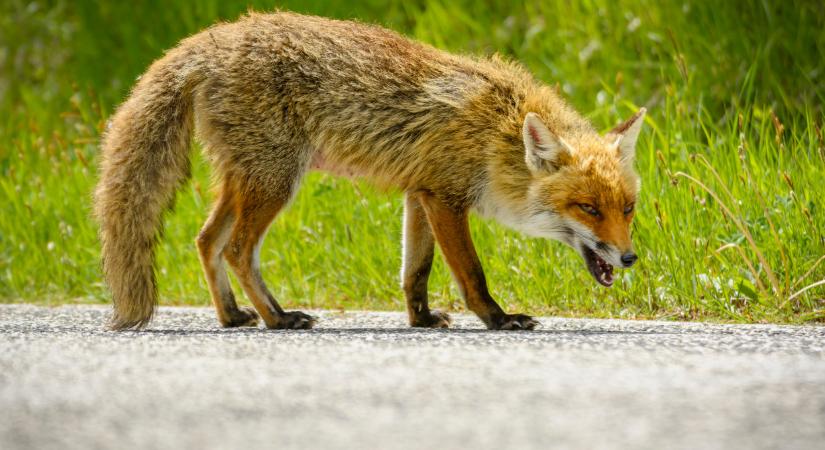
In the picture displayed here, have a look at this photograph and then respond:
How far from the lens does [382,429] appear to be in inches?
133

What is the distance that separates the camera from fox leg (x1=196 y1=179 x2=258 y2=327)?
22.7 ft

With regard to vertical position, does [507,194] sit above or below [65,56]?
below

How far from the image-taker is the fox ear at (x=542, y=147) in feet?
21.7

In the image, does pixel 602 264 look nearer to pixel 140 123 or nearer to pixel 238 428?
pixel 140 123

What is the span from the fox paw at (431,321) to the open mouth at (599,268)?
3.05ft

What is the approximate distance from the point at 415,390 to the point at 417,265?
3.20 metres

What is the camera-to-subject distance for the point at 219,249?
6.93m

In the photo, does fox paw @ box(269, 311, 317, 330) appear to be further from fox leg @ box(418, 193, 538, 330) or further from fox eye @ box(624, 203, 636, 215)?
fox eye @ box(624, 203, 636, 215)

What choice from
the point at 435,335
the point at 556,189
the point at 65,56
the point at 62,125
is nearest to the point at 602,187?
the point at 556,189

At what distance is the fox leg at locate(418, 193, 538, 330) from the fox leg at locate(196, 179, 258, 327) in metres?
1.21

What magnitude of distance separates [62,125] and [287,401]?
10.8 metres

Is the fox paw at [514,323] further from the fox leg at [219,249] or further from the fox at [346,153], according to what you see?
the fox leg at [219,249]

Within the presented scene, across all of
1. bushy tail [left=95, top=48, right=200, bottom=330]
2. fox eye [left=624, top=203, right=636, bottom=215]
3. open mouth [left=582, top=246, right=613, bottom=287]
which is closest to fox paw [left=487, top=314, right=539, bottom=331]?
open mouth [left=582, top=246, right=613, bottom=287]

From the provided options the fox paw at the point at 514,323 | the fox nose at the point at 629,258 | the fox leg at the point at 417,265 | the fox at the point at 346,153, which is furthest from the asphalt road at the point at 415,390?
the fox leg at the point at 417,265
